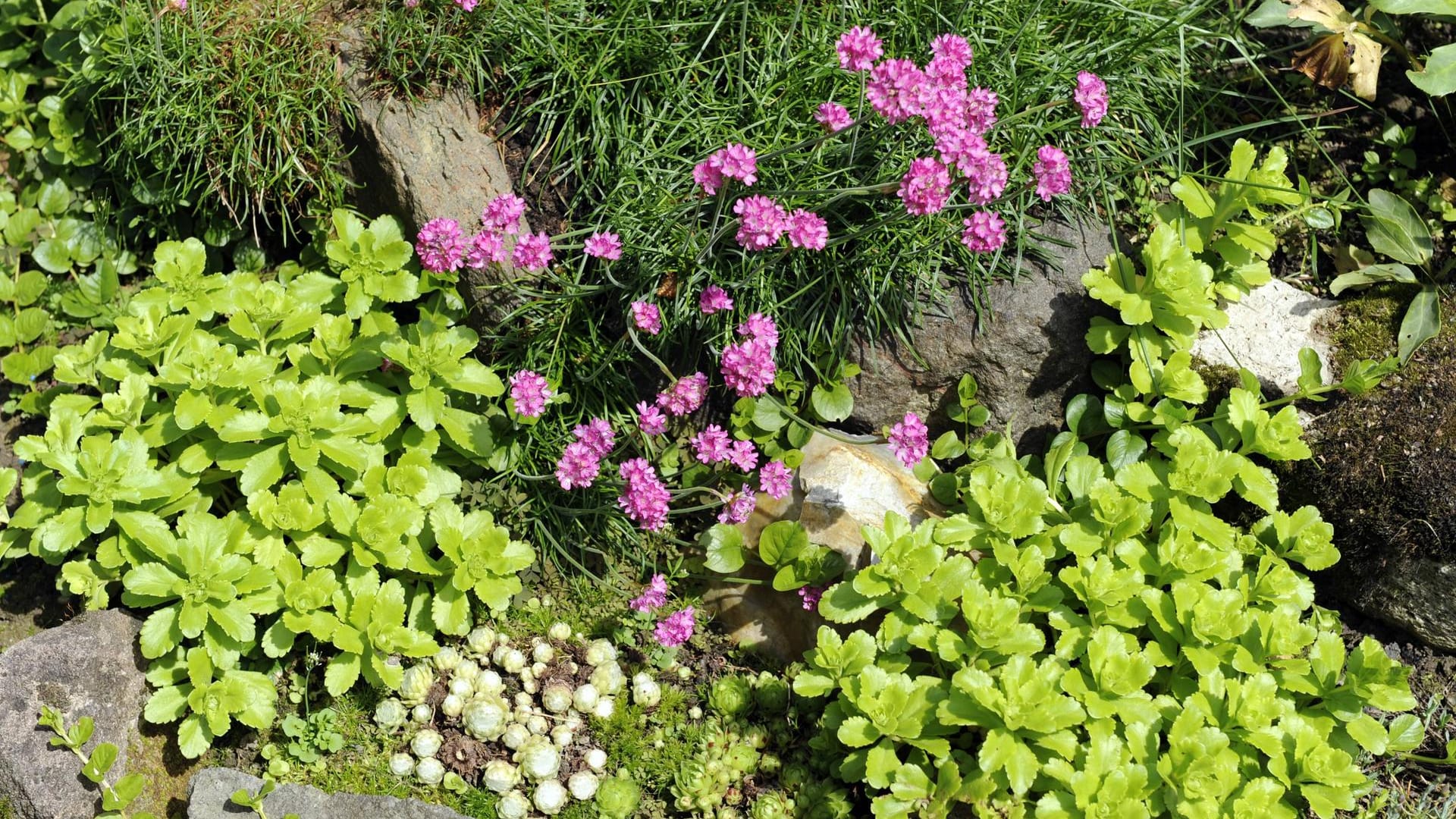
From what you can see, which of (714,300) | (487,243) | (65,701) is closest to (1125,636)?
(714,300)

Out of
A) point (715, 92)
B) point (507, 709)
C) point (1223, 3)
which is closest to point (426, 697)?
point (507, 709)

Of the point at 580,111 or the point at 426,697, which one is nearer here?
the point at 426,697

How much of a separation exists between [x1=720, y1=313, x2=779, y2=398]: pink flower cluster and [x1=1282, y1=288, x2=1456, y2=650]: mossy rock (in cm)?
181

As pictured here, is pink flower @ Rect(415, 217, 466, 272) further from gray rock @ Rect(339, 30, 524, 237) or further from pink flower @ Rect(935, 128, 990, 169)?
pink flower @ Rect(935, 128, 990, 169)

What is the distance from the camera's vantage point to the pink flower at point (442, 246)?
3.52 m

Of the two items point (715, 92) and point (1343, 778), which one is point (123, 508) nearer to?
point (715, 92)

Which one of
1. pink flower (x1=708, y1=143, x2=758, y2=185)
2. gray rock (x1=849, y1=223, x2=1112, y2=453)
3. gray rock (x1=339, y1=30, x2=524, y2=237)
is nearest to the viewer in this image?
pink flower (x1=708, y1=143, x2=758, y2=185)

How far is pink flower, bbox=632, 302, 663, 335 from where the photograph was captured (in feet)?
11.4

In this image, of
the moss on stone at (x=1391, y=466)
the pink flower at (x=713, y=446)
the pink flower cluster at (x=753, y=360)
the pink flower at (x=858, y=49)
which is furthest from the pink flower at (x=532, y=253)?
the moss on stone at (x=1391, y=466)

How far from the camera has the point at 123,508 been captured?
3.58 meters

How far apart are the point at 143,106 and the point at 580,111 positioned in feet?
5.46

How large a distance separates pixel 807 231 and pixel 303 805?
2.22 metres

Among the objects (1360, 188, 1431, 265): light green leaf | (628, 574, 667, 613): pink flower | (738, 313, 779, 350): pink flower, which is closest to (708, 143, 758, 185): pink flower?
(738, 313, 779, 350): pink flower

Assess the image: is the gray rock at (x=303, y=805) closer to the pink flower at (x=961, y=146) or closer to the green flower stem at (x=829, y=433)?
the green flower stem at (x=829, y=433)
